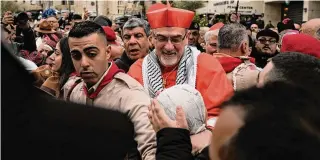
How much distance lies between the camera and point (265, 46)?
5383 mm

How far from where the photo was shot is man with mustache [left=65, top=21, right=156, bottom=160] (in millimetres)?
2053

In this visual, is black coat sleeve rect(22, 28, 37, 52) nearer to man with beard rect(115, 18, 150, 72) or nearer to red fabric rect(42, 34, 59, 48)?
red fabric rect(42, 34, 59, 48)

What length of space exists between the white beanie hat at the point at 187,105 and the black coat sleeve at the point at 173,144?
6.1 inches

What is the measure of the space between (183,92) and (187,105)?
0.08 m

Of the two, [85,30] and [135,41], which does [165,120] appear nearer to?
[85,30]

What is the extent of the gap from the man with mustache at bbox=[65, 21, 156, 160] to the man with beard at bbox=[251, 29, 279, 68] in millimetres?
2846

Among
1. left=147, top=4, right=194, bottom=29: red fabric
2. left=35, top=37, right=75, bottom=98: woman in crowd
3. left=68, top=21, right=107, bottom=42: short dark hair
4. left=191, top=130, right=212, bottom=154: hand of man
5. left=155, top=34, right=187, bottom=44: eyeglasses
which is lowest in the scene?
left=191, top=130, right=212, bottom=154: hand of man

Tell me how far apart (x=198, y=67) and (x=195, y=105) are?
1.21 m

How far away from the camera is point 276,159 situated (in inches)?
34.4

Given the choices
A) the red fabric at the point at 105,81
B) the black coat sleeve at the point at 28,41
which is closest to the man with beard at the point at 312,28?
the red fabric at the point at 105,81

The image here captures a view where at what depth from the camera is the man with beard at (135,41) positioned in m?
4.31

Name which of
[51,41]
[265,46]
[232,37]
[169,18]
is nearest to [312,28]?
[265,46]

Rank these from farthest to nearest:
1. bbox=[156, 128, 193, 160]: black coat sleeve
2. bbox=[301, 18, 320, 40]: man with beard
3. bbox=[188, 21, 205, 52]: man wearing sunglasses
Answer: bbox=[188, 21, 205, 52]: man wearing sunglasses, bbox=[301, 18, 320, 40]: man with beard, bbox=[156, 128, 193, 160]: black coat sleeve

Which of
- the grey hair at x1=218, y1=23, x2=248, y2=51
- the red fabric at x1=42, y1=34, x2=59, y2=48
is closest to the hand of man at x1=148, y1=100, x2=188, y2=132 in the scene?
the grey hair at x1=218, y1=23, x2=248, y2=51
